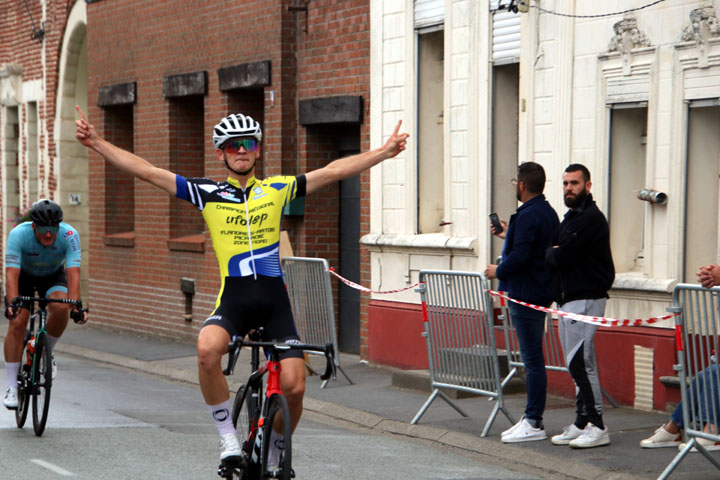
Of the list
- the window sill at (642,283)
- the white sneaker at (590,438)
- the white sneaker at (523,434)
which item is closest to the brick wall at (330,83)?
the window sill at (642,283)

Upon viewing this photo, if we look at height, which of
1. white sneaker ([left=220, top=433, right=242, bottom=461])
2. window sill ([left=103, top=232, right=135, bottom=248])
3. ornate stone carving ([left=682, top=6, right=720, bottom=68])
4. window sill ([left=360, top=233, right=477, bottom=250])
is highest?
ornate stone carving ([left=682, top=6, right=720, bottom=68])

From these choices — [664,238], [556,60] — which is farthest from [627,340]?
[556,60]

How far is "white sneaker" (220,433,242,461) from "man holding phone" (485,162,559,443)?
3224mm

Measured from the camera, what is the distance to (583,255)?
9148 millimetres

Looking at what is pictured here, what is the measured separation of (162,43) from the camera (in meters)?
19.4

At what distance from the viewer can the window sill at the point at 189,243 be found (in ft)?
59.8

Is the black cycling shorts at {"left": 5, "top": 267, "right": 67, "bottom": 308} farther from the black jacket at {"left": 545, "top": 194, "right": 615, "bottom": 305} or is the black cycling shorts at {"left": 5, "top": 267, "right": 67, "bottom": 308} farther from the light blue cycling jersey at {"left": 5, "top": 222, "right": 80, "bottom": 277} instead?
the black jacket at {"left": 545, "top": 194, "right": 615, "bottom": 305}

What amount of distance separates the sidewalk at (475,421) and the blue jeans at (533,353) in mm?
310

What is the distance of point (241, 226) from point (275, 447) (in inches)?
49.8

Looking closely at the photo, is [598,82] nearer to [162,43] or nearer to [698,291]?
[698,291]

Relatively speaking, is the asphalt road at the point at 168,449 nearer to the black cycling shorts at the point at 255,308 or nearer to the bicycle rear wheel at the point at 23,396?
the bicycle rear wheel at the point at 23,396

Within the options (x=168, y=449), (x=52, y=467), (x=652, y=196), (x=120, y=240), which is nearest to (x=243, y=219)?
(x=52, y=467)

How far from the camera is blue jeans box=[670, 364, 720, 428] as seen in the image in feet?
24.5

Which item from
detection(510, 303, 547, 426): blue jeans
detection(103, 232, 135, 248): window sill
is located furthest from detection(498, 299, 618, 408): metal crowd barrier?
detection(103, 232, 135, 248): window sill
